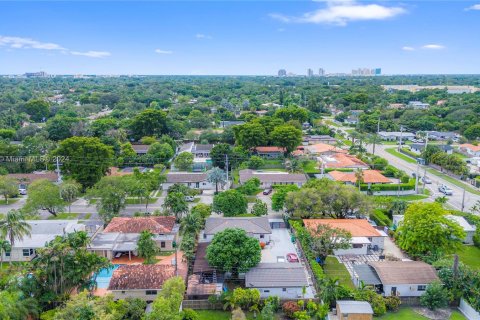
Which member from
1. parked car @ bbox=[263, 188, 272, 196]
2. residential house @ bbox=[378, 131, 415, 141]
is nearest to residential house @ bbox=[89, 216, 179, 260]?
parked car @ bbox=[263, 188, 272, 196]

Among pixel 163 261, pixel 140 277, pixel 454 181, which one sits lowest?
pixel 163 261

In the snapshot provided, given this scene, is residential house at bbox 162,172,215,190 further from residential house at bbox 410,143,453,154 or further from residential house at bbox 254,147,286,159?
residential house at bbox 410,143,453,154

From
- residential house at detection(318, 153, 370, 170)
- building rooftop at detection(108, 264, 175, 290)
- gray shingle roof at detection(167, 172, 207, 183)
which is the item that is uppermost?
residential house at detection(318, 153, 370, 170)

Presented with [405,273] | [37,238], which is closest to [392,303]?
[405,273]

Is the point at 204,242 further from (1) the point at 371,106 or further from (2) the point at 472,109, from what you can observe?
(1) the point at 371,106

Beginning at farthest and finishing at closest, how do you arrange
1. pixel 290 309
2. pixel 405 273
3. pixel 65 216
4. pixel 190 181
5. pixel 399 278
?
pixel 190 181
pixel 65 216
pixel 405 273
pixel 399 278
pixel 290 309

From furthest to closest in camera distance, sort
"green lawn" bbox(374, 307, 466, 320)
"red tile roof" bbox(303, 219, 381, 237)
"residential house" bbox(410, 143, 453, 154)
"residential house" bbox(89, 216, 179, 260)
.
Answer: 1. "residential house" bbox(410, 143, 453, 154)
2. "red tile roof" bbox(303, 219, 381, 237)
3. "residential house" bbox(89, 216, 179, 260)
4. "green lawn" bbox(374, 307, 466, 320)

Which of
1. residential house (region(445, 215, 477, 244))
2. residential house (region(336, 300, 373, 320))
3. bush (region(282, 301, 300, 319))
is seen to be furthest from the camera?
residential house (region(445, 215, 477, 244))

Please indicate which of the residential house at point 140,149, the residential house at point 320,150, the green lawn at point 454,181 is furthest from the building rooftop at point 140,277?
the residential house at point 320,150

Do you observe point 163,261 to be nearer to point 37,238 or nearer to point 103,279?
point 103,279
